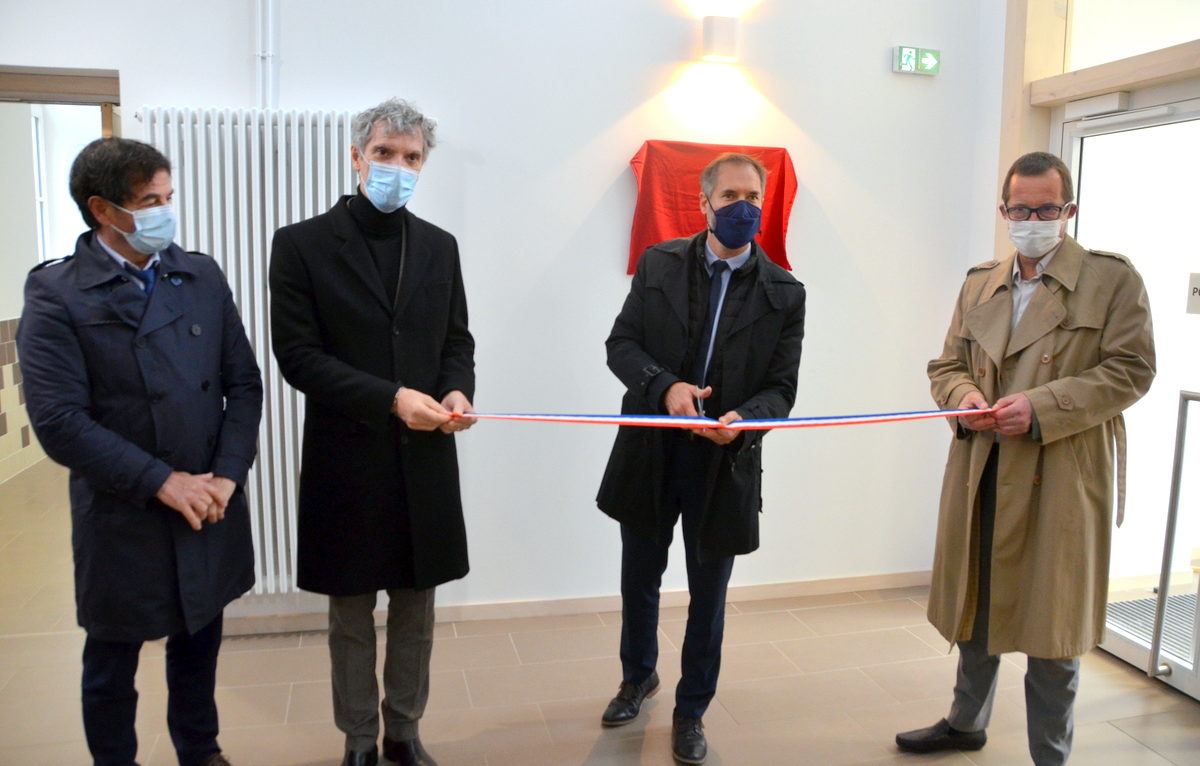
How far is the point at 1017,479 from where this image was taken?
2283 millimetres

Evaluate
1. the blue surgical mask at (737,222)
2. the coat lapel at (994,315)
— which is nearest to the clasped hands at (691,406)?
the blue surgical mask at (737,222)

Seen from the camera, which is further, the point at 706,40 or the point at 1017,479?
the point at 706,40

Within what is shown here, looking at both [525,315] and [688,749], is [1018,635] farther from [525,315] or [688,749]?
[525,315]

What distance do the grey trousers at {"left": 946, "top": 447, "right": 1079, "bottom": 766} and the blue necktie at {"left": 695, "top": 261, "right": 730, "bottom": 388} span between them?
2.62 feet

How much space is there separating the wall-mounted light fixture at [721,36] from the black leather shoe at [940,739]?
2535 mm

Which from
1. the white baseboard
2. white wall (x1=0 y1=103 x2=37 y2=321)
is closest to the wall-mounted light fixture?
the white baseboard

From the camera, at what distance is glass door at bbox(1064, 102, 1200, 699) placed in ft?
10.2

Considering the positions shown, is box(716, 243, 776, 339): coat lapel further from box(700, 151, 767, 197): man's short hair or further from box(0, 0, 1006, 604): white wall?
box(0, 0, 1006, 604): white wall

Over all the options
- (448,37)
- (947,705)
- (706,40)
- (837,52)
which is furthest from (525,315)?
(947,705)

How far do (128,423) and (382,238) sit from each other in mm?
721

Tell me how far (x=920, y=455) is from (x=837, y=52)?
181 centimetres

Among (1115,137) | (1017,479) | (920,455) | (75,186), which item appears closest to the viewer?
(75,186)

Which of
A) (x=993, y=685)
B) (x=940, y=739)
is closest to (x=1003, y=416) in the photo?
(x=993, y=685)

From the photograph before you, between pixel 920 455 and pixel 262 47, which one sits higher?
pixel 262 47
